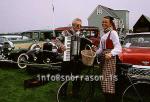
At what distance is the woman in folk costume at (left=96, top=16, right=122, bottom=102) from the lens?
15.8 feet

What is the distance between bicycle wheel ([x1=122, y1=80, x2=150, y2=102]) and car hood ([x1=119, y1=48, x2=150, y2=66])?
7.91ft

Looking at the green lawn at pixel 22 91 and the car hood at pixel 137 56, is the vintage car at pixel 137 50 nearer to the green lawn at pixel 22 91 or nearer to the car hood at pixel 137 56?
the car hood at pixel 137 56

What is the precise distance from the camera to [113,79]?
197 inches

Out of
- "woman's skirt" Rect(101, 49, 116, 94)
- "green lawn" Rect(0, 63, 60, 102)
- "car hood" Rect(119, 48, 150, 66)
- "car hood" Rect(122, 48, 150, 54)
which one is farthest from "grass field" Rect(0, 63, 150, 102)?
"car hood" Rect(122, 48, 150, 54)

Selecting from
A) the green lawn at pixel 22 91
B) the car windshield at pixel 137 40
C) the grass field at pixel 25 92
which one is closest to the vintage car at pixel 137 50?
the car windshield at pixel 137 40

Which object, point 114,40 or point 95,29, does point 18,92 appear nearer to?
point 114,40

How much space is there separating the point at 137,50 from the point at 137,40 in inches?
45.3

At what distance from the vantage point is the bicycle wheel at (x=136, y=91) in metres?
4.80

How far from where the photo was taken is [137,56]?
748 centimetres

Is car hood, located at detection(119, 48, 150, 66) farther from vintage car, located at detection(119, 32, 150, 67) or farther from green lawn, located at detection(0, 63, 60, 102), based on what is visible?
green lawn, located at detection(0, 63, 60, 102)

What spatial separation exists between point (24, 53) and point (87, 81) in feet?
22.2

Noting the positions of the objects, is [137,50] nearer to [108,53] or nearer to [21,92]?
[108,53]

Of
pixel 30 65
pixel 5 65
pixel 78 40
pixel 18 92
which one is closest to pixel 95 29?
pixel 5 65

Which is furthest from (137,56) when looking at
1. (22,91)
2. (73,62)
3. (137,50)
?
(22,91)
